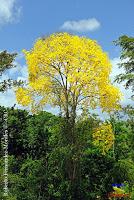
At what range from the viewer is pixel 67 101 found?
14461 millimetres

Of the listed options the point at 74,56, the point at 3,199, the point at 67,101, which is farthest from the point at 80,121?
the point at 3,199

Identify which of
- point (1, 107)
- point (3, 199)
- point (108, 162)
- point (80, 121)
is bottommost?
point (3, 199)

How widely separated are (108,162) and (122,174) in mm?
904

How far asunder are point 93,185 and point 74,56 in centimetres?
390

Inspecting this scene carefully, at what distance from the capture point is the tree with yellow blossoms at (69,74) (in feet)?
47.8

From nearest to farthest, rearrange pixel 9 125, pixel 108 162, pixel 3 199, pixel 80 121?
pixel 3 199 → pixel 80 121 → pixel 108 162 → pixel 9 125

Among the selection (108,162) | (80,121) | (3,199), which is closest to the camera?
(3,199)

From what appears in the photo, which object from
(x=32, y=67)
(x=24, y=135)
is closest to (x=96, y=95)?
(x=32, y=67)

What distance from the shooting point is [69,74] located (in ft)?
47.8

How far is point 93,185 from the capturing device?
15.4 meters

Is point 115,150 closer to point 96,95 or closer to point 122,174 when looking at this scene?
point 122,174

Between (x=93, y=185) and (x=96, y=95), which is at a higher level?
(x=96, y=95)

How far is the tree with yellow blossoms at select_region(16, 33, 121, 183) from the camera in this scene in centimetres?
1457

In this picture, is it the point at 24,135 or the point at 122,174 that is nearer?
the point at 122,174
